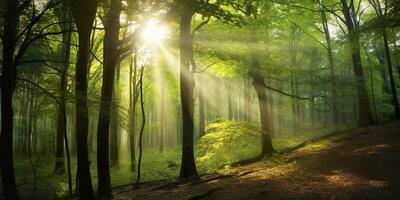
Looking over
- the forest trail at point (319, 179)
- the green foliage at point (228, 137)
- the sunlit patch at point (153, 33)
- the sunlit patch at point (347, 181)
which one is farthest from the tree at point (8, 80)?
the sunlit patch at point (347, 181)

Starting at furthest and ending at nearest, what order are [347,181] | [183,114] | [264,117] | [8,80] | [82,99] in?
[264,117], [183,114], [8,80], [347,181], [82,99]

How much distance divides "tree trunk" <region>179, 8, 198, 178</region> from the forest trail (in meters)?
1.20

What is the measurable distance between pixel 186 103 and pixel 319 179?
5873 millimetres

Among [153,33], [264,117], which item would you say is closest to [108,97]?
[153,33]

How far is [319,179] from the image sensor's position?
842 cm

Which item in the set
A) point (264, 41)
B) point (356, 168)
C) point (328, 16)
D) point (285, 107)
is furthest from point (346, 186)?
point (328, 16)

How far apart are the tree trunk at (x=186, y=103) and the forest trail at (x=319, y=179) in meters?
1.20

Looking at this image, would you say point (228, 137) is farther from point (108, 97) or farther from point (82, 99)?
point (82, 99)

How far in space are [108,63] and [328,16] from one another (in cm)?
2101

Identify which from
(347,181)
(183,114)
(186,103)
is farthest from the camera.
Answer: (183,114)

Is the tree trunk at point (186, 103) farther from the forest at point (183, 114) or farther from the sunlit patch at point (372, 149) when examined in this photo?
the sunlit patch at point (372, 149)

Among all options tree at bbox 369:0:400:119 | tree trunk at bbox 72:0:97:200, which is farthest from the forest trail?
tree at bbox 369:0:400:119

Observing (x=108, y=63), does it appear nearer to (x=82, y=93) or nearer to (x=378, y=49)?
(x=82, y=93)

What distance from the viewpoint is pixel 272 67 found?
13852mm
